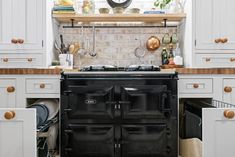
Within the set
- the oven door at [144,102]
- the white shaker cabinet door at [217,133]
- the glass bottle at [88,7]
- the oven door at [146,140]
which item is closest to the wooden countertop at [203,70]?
the oven door at [144,102]

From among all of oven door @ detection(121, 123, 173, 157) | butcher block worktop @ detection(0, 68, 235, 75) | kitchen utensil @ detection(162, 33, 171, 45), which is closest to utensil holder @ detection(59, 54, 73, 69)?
butcher block worktop @ detection(0, 68, 235, 75)

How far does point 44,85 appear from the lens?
2215 millimetres

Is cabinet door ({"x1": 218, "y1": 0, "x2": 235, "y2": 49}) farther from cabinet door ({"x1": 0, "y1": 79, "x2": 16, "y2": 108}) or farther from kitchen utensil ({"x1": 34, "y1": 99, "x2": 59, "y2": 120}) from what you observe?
cabinet door ({"x1": 0, "y1": 79, "x2": 16, "y2": 108})

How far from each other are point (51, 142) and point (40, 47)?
796mm

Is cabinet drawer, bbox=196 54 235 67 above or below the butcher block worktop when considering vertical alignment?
above

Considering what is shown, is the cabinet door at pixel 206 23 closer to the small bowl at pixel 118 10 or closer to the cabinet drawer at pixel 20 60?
the small bowl at pixel 118 10

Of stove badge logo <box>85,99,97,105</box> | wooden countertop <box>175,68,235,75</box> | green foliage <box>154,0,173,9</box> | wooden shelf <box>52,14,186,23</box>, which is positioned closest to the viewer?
stove badge logo <box>85,99,97,105</box>

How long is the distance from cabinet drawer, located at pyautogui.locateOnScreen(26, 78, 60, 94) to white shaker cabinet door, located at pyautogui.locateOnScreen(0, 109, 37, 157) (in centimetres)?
57

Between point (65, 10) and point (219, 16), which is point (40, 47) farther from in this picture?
point (219, 16)

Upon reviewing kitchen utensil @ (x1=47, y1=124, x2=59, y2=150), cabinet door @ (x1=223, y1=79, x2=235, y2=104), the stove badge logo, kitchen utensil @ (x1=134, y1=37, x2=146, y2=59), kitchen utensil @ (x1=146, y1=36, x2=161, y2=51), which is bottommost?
kitchen utensil @ (x1=47, y1=124, x2=59, y2=150)

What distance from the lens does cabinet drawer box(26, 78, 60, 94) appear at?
221cm

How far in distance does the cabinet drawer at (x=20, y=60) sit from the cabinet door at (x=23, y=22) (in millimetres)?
75

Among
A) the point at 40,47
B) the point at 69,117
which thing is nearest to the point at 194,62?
the point at 69,117

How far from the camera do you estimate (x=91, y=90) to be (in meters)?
2.08
